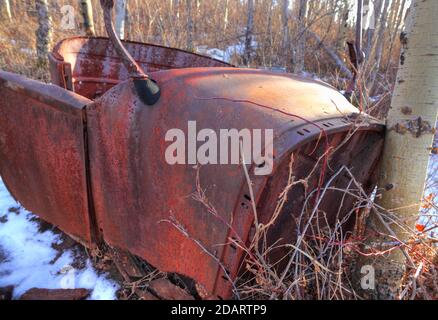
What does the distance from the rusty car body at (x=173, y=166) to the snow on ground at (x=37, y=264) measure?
0.27 metres

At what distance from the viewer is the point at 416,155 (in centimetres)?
144

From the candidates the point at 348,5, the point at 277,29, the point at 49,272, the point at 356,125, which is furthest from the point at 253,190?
the point at 277,29

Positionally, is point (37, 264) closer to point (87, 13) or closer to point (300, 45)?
point (87, 13)

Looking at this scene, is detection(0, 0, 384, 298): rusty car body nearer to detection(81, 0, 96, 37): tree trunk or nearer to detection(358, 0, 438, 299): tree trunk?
detection(358, 0, 438, 299): tree trunk

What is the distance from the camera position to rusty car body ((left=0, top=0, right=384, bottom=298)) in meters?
1.20

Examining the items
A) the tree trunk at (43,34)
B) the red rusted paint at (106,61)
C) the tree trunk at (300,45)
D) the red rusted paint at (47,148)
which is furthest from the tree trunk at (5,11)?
the red rusted paint at (47,148)

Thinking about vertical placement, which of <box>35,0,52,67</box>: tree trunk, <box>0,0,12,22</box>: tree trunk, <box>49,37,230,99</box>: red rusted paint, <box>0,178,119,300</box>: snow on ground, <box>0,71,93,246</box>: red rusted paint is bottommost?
<box>0,178,119,300</box>: snow on ground

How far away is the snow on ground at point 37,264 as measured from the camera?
75.4 inches

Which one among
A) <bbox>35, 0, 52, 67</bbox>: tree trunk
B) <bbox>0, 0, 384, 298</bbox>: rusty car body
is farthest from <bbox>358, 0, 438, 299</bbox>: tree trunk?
<bbox>35, 0, 52, 67</bbox>: tree trunk

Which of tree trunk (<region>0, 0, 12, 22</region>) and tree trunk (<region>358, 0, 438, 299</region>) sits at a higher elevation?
tree trunk (<region>0, 0, 12, 22</region>)

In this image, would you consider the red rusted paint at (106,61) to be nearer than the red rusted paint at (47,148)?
No

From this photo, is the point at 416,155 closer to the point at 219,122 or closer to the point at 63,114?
the point at 219,122

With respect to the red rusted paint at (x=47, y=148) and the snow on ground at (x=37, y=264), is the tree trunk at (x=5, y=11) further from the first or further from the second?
the red rusted paint at (x=47, y=148)
